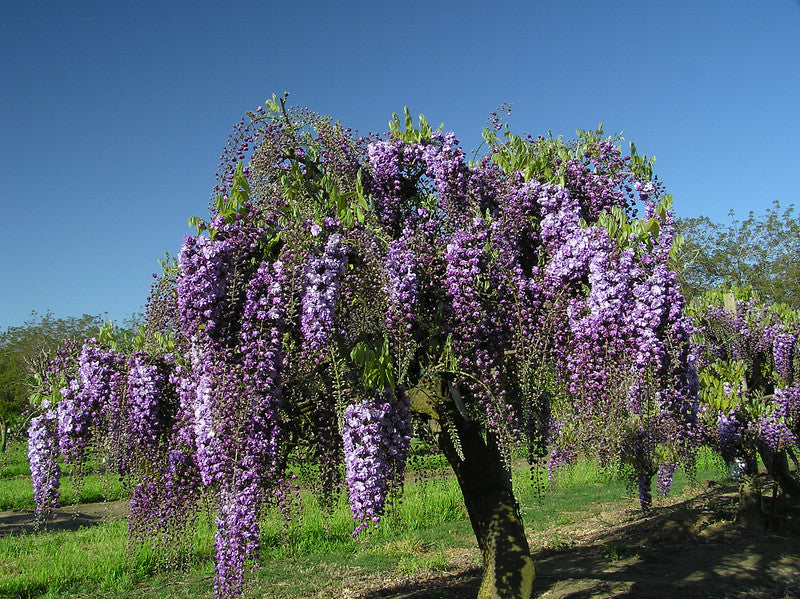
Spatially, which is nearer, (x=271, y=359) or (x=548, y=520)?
(x=271, y=359)

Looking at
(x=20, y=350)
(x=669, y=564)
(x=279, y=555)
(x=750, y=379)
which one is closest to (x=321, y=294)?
(x=669, y=564)

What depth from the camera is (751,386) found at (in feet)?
35.4

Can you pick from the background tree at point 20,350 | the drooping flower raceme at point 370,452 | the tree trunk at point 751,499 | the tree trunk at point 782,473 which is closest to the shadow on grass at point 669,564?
the tree trunk at point 751,499

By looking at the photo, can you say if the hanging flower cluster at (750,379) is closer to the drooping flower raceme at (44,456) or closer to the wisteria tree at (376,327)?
the wisteria tree at (376,327)

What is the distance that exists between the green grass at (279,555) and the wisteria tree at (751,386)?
7.79 feet

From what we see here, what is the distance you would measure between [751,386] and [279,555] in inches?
355

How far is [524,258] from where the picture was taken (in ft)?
16.0

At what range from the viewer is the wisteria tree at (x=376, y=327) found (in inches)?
149

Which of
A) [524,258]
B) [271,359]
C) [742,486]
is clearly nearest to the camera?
[271,359]

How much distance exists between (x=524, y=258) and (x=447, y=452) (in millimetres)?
1906

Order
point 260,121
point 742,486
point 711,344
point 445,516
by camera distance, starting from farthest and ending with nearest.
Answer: point 445,516
point 711,344
point 742,486
point 260,121

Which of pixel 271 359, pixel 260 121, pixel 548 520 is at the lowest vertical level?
pixel 548 520

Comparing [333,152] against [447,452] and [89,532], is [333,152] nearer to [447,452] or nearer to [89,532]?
[447,452]

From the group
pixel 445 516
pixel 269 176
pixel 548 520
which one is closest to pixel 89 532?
pixel 445 516
